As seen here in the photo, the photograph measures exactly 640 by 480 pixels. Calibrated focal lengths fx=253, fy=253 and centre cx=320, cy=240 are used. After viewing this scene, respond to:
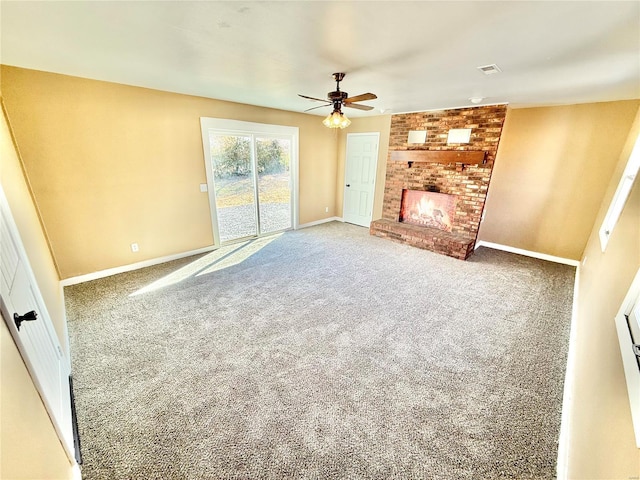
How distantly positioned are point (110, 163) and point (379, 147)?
4594 millimetres

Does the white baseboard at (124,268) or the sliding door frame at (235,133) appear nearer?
the white baseboard at (124,268)

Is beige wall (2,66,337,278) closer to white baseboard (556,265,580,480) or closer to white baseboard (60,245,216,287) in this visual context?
white baseboard (60,245,216,287)

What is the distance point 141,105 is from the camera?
10.7 feet

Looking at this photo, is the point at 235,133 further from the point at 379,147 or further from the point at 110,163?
the point at 379,147

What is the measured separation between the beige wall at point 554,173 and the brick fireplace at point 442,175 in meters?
0.45

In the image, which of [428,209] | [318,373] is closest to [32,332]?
[318,373]

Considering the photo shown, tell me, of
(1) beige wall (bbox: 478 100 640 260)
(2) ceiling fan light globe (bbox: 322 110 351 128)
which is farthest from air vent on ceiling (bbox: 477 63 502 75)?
(1) beige wall (bbox: 478 100 640 260)

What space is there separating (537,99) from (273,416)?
4776 millimetres

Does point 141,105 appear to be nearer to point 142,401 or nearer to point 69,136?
point 69,136

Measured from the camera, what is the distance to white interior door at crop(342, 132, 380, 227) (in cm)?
555

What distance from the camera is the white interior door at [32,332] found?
1.08m

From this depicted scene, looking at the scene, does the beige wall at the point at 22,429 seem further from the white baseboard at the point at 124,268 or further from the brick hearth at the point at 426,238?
the brick hearth at the point at 426,238

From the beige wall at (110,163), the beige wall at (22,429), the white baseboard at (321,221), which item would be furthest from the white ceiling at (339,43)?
the white baseboard at (321,221)

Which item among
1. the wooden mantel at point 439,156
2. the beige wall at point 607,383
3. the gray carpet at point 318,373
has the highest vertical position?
the wooden mantel at point 439,156
